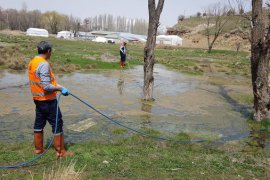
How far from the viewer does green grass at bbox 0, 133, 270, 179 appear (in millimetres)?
6117

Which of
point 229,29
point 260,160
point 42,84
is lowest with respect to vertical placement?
point 260,160

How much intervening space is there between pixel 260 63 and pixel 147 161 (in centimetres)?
605

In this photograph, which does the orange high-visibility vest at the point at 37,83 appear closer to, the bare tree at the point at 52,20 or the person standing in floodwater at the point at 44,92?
the person standing in floodwater at the point at 44,92

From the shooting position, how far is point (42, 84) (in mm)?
6445

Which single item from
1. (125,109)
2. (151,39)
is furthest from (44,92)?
(151,39)

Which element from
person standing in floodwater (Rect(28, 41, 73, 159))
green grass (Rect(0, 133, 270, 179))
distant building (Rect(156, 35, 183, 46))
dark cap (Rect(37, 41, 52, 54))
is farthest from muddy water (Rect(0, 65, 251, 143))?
distant building (Rect(156, 35, 183, 46))

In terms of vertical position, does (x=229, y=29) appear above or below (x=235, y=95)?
above

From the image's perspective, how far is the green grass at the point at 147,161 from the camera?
6117 millimetres

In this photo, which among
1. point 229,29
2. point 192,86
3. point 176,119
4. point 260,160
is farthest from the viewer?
point 229,29

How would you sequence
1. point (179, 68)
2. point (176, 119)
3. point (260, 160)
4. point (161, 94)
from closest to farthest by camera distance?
point (260, 160), point (176, 119), point (161, 94), point (179, 68)

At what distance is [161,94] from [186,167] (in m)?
8.89

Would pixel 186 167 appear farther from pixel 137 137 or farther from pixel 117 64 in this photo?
pixel 117 64

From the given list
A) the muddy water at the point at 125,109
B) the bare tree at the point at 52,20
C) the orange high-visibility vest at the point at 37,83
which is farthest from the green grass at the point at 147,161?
the bare tree at the point at 52,20

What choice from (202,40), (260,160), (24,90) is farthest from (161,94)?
(202,40)
